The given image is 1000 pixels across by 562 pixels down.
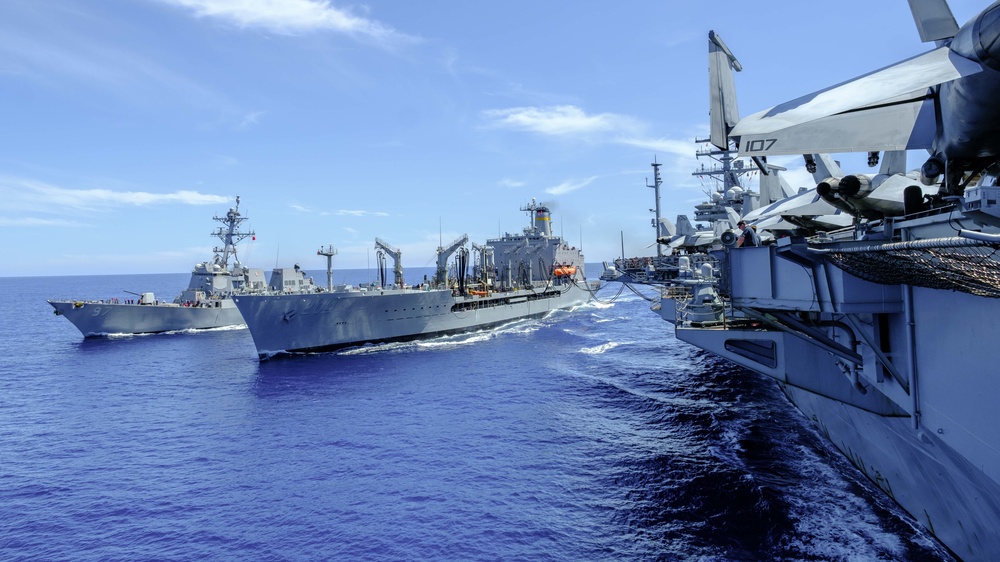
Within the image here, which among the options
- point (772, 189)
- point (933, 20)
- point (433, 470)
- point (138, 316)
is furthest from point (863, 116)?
point (138, 316)

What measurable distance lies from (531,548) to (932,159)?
9094 mm

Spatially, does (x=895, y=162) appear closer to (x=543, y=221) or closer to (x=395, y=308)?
(x=395, y=308)

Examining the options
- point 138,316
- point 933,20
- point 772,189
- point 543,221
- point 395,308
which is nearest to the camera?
Result: point 933,20

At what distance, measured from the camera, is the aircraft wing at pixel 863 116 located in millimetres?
5453

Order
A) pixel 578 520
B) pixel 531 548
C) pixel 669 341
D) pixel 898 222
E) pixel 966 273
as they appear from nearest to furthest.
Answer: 1. pixel 966 273
2. pixel 898 222
3. pixel 531 548
4. pixel 578 520
5. pixel 669 341

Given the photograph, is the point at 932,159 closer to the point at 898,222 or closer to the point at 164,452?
the point at 898,222

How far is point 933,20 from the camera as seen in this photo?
7113mm

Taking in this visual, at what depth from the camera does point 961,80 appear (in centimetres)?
572

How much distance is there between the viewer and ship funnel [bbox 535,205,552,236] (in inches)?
2549

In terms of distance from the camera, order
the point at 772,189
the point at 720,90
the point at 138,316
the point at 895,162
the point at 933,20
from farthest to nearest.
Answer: the point at 138,316 → the point at 772,189 → the point at 720,90 → the point at 895,162 → the point at 933,20

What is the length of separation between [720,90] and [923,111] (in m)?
6.59

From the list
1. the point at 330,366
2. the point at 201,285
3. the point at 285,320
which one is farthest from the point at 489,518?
the point at 201,285

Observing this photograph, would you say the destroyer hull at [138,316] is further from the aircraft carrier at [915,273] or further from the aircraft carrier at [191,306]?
the aircraft carrier at [915,273]

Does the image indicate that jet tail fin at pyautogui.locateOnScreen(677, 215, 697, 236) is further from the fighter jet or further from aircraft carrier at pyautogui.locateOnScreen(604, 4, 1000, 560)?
the fighter jet
